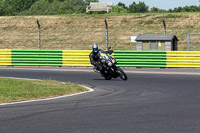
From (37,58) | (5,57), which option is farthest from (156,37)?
(5,57)

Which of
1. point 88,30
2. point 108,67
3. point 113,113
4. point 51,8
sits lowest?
point 113,113

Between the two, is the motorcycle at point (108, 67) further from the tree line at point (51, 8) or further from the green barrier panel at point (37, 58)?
the tree line at point (51, 8)

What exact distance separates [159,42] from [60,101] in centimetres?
2186

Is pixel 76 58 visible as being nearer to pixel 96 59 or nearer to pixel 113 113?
pixel 96 59

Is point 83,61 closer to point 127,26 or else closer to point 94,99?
point 94,99

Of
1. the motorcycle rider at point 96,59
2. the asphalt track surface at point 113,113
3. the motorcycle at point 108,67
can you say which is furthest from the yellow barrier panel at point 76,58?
the asphalt track surface at point 113,113

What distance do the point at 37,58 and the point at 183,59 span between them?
7524mm

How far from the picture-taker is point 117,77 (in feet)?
63.4

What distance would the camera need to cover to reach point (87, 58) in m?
25.6

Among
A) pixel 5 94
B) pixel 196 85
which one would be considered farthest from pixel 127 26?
pixel 5 94

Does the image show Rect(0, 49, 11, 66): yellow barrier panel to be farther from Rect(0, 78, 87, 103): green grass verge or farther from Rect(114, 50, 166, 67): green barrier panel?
Rect(0, 78, 87, 103): green grass verge

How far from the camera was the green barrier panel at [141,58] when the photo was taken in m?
25.0

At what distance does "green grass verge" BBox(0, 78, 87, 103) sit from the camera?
12.4 m

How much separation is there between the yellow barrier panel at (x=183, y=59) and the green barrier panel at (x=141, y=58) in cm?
29
